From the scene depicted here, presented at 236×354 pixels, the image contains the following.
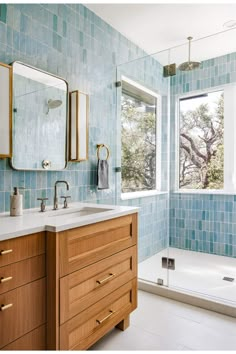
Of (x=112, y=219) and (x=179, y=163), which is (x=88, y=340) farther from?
(x=179, y=163)

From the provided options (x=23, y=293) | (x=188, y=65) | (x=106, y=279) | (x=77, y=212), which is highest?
(x=188, y=65)

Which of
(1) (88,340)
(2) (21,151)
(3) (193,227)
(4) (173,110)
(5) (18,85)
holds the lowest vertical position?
(1) (88,340)

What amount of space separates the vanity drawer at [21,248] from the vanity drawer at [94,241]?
0.10m

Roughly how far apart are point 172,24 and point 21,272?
103 inches

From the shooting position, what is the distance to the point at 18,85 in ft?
5.61

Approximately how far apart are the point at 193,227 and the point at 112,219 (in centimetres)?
221

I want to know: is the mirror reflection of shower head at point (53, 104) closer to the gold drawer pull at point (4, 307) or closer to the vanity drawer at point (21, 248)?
the vanity drawer at point (21, 248)

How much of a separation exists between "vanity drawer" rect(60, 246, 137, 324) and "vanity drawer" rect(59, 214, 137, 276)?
42mm

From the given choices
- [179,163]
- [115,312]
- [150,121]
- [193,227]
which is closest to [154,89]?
[150,121]

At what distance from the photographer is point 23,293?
46.5 inches

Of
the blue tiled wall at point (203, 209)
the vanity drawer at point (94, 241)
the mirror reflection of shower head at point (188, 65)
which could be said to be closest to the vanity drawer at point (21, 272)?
the vanity drawer at point (94, 241)

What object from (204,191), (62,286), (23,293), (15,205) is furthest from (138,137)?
(23,293)

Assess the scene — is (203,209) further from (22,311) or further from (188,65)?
(22,311)

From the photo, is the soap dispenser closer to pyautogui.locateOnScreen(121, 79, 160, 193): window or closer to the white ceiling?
pyautogui.locateOnScreen(121, 79, 160, 193): window
